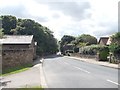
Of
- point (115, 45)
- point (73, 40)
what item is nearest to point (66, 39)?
point (73, 40)

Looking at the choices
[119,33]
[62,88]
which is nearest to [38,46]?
[119,33]

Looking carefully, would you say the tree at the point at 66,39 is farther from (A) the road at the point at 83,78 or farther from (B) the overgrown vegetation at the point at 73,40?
(A) the road at the point at 83,78

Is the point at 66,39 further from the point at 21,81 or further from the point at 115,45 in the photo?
the point at 21,81

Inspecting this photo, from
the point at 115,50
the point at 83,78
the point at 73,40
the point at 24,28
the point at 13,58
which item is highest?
the point at 24,28

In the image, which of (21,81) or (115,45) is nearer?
(21,81)

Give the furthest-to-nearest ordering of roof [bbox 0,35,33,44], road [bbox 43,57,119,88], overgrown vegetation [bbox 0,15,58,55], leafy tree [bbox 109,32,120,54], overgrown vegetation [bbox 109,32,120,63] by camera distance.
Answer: overgrown vegetation [bbox 0,15,58,55]
roof [bbox 0,35,33,44]
leafy tree [bbox 109,32,120,54]
overgrown vegetation [bbox 109,32,120,63]
road [bbox 43,57,119,88]

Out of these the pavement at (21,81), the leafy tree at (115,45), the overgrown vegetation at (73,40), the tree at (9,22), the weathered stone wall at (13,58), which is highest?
the tree at (9,22)

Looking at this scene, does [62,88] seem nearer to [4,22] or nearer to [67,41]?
[4,22]

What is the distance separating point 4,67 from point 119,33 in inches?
679

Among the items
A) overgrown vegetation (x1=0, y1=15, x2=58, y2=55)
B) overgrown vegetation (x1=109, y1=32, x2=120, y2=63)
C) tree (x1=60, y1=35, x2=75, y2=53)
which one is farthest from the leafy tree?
tree (x1=60, y1=35, x2=75, y2=53)

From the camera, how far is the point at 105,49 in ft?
142

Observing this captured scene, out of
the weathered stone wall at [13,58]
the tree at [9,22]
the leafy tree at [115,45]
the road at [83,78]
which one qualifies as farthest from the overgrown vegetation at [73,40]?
the road at [83,78]

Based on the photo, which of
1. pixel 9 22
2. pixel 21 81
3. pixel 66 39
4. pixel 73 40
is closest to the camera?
pixel 21 81

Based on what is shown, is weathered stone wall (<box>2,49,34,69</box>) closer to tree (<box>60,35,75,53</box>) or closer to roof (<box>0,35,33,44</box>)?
roof (<box>0,35,33,44</box>)
